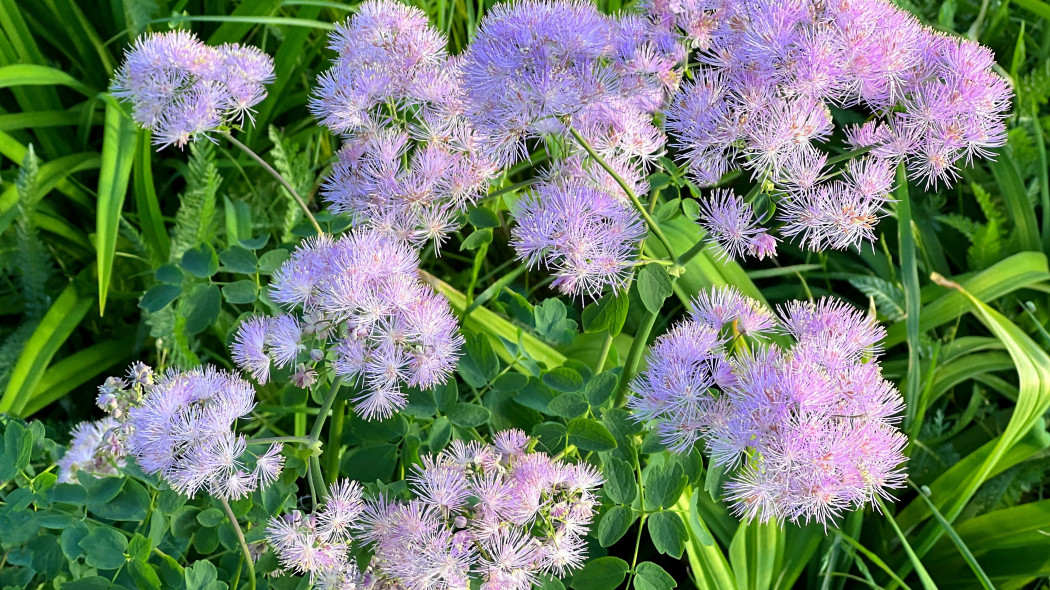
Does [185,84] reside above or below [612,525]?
above

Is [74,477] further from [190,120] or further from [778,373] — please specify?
[778,373]

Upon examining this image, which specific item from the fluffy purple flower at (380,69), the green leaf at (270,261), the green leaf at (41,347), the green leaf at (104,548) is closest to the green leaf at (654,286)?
the fluffy purple flower at (380,69)

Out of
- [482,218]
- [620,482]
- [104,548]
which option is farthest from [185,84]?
[620,482]

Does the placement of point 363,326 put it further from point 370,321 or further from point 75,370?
point 75,370

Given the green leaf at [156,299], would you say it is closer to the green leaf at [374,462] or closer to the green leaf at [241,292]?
the green leaf at [241,292]

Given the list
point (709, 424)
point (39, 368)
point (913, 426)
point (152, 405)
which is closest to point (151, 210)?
point (39, 368)

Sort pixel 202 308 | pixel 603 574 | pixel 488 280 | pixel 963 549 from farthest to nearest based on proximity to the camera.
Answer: pixel 488 280 → pixel 963 549 → pixel 202 308 → pixel 603 574
